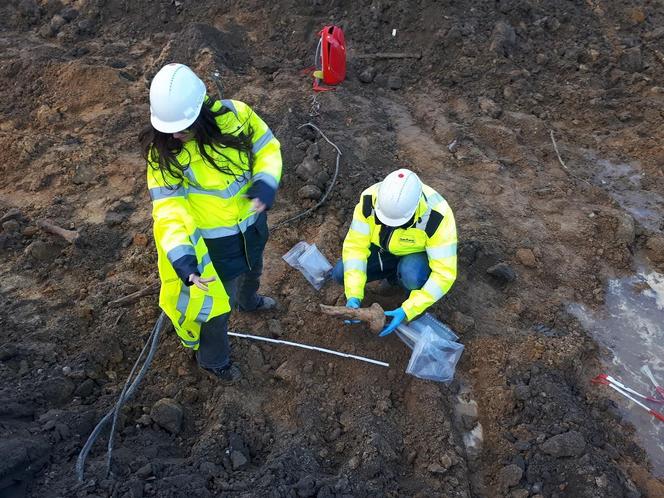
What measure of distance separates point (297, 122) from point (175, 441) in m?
3.59

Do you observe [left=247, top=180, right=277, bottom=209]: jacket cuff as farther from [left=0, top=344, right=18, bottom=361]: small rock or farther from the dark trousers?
[left=0, top=344, right=18, bottom=361]: small rock

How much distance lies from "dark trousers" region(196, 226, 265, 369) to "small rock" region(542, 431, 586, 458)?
2063 millimetres

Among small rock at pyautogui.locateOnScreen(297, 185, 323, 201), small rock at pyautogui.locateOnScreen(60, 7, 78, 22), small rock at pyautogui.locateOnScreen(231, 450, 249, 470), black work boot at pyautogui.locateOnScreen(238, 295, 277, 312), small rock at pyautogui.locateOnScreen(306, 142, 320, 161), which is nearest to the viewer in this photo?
small rock at pyautogui.locateOnScreen(231, 450, 249, 470)

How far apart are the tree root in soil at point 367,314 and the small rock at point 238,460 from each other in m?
1.04

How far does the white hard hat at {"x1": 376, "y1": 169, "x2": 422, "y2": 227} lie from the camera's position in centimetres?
329

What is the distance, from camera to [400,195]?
3.29 m

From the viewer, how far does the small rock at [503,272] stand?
4.39 m

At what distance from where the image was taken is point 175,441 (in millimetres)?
3340

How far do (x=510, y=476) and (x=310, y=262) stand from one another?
214 centimetres

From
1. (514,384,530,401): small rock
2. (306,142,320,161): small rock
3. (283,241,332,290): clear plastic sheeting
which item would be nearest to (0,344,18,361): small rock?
(283,241,332,290): clear plastic sheeting

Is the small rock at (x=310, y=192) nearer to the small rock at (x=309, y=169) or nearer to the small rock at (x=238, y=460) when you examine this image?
the small rock at (x=309, y=169)

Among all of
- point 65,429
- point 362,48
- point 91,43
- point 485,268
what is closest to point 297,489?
point 65,429

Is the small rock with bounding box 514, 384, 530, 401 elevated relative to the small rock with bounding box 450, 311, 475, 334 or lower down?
lower down

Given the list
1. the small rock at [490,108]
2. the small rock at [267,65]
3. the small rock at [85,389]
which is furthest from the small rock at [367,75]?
the small rock at [85,389]
